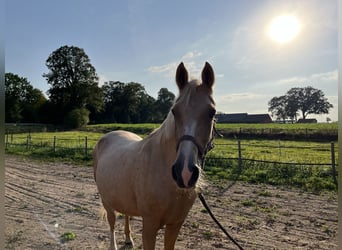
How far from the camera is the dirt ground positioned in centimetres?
387

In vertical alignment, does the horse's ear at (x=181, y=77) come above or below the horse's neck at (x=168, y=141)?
above

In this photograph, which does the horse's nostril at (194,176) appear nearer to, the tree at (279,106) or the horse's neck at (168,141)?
the horse's neck at (168,141)

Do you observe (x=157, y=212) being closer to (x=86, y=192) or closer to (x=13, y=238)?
(x=13, y=238)

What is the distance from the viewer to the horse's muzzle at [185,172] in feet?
5.35

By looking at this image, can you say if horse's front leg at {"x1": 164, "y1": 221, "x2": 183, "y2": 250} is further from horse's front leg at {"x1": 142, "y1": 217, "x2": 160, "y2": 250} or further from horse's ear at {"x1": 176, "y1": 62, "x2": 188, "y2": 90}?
horse's ear at {"x1": 176, "y1": 62, "x2": 188, "y2": 90}

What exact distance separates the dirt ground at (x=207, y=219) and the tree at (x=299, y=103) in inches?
2719

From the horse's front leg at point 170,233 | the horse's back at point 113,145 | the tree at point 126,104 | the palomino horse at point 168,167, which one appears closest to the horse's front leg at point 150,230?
the palomino horse at point 168,167

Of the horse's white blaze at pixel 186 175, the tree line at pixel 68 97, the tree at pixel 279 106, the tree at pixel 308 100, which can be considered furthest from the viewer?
the tree at pixel 279 106

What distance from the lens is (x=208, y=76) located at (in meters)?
1.99

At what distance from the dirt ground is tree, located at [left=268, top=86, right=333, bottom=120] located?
6906 cm

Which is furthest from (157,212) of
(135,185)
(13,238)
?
(13,238)

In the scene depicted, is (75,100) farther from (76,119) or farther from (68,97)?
(76,119)

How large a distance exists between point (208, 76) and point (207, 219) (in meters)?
3.54

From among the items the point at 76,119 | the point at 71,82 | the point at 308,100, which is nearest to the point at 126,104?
the point at 71,82
